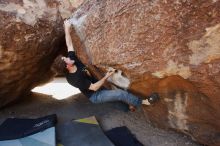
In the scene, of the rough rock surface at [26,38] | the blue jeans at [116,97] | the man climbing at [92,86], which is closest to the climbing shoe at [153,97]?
the man climbing at [92,86]

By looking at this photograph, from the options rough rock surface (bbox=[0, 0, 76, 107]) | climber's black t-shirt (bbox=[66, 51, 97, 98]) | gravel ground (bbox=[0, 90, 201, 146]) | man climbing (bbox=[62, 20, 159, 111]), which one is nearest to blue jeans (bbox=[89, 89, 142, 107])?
man climbing (bbox=[62, 20, 159, 111])

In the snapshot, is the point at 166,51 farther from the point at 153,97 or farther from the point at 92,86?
the point at 92,86

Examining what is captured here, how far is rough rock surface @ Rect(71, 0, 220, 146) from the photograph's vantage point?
17.3 ft

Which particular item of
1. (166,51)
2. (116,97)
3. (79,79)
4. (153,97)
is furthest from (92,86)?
(166,51)

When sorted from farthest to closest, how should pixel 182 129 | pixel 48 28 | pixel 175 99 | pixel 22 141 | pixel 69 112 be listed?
pixel 69 112, pixel 48 28, pixel 22 141, pixel 182 129, pixel 175 99

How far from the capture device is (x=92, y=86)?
6438 mm

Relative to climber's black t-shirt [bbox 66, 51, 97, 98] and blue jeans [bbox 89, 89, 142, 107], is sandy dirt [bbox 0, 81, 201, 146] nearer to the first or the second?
blue jeans [bbox 89, 89, 142, 107]

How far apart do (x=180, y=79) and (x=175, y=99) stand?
23.3 inches

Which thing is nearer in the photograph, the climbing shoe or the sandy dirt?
the climbing shoe

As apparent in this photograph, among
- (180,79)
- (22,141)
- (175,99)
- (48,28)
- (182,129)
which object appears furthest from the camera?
(48,28)

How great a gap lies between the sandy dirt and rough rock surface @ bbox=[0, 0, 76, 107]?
0.63 meters

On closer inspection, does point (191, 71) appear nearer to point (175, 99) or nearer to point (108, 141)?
point (175, 99)

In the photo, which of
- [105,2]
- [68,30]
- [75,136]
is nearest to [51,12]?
[68,30]

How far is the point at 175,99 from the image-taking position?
6223 mm
